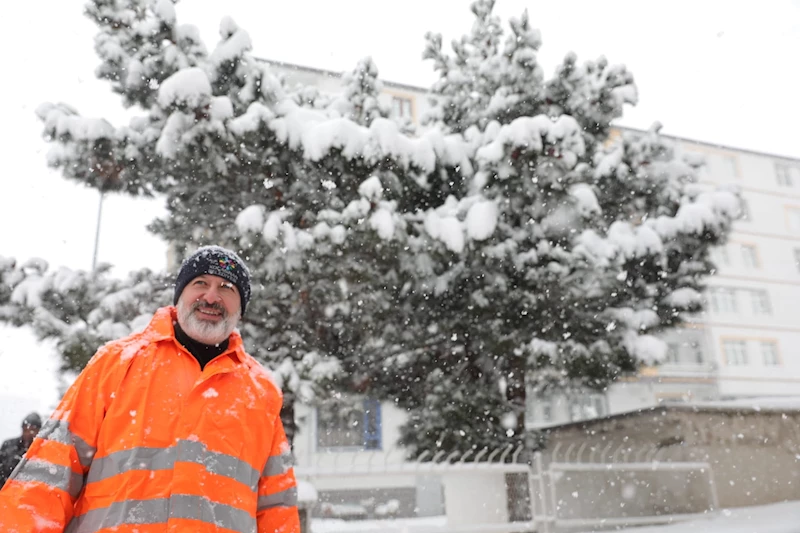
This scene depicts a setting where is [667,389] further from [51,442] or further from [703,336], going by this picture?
[51,442]

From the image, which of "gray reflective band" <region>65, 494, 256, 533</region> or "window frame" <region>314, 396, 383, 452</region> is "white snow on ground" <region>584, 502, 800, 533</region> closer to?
"gray reflective band" <region>65, 494, 256, 533</region>

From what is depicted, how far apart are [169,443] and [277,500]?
1.63ft

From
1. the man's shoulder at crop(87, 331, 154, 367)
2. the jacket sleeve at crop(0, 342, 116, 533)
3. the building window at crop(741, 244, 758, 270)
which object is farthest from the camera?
the building window at crop(741, 244, 758, 270)

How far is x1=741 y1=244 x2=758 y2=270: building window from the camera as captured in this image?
142 feet

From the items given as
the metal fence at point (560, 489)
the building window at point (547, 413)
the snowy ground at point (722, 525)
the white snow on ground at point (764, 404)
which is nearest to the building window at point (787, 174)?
the building window at point (547, 413)

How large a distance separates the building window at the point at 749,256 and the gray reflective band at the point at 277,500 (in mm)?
49846

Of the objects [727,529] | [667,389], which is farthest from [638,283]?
[667,389]

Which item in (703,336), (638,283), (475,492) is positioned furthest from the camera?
(703,336)

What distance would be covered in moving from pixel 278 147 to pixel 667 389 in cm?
3533

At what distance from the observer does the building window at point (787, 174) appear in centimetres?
4780

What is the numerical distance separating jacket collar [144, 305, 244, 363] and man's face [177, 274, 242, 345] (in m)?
0.04

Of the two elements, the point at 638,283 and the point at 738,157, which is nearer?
the point at 638,283

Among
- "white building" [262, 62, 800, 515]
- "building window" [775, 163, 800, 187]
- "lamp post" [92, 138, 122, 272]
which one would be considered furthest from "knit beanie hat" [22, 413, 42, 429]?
"building window" [775, 163, 800, 187]

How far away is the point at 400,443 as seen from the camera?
809cm
